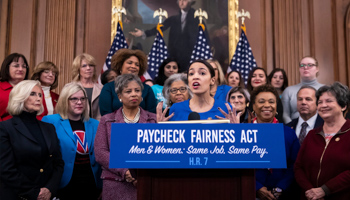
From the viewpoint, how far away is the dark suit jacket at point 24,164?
136 inches

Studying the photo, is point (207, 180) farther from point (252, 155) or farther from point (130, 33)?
point (130, 33)

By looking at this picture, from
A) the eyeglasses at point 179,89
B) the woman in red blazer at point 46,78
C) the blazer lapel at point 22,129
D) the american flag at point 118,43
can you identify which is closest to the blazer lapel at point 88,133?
the blazer lapel at point 22,129

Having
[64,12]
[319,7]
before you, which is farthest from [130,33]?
[319,7]

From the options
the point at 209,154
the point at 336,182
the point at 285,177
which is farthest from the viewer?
the point at 285,177

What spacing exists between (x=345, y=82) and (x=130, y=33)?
3982 millimetres

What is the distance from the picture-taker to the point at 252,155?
2.31 metres

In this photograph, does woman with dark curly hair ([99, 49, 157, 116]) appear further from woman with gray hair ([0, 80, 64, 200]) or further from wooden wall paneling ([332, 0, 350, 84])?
wooden wall paneling ([332, 0, 350, 84])

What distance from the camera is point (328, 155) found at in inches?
137

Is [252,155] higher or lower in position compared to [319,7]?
lower

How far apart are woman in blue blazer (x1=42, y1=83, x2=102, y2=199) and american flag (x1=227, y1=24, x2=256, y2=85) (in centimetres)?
363

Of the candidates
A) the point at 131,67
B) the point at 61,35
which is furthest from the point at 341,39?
the point at 61,35

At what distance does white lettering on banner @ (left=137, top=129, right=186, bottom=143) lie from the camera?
2311 mm

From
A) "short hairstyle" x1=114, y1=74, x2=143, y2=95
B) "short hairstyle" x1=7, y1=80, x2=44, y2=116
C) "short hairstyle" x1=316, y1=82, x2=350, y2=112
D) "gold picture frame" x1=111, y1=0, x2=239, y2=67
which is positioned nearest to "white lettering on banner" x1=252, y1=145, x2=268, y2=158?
"short hairstyle" x1=316, y1=82, x2=350, y2=112

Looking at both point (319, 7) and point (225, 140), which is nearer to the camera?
point (225, 140)
